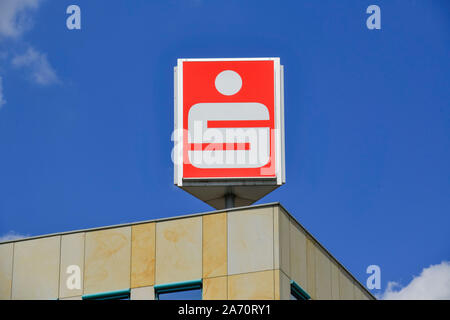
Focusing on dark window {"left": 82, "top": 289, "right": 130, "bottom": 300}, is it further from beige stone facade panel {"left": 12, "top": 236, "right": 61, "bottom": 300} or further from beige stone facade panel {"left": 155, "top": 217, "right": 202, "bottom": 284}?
beige stone facade panel {"left": 12, "top": 236, "right": 61, "bottom": 300}

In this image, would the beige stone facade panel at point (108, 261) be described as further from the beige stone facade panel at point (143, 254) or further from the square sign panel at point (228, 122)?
the square sign panel at point (228, 122)

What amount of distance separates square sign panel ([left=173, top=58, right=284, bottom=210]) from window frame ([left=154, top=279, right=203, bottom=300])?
6.91 meters

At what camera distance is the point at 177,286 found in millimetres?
50938

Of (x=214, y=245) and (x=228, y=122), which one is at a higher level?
(x=228, y=122)

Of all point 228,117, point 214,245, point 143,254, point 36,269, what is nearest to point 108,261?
point 143,254

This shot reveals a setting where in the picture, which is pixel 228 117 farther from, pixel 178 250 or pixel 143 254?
pixel 143 254

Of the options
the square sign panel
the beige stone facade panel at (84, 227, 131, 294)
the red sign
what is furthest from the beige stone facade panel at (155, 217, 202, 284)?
the red sign

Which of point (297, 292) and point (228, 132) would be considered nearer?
point (297, 292)

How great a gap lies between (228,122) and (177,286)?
10.0 metres

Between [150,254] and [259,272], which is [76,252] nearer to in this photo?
[150,254]

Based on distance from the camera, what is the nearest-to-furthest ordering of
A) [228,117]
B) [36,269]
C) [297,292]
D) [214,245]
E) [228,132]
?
[214,245]
[297,292]
[36,269]
[228,132]
[228,117]

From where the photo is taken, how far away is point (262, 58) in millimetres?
59812
